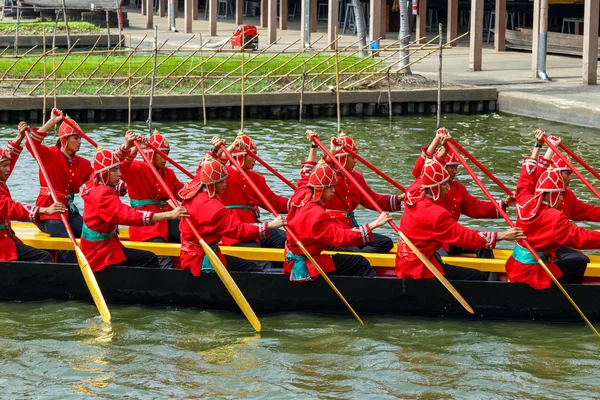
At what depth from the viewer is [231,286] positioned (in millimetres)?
10727

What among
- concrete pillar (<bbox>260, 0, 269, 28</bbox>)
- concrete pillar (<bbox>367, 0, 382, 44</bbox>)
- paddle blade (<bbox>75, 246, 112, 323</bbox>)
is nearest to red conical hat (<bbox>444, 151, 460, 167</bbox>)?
paddle blade (<bbox>75, 246, 112, 323</bbox>)

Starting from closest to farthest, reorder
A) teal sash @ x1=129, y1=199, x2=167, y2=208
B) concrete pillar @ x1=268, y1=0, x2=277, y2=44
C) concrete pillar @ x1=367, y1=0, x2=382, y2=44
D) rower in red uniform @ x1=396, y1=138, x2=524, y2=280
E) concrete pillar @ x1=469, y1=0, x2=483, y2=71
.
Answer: rower in red uniform @ x1=396, y1=138, x2=524, y2=280 < teal sash @ x1=129, y1=199, x2=167, y2=208 < concrete pillar @ x1=469, y1=0, x2=483, y2=71 < concrete pillar @ x1=367, y1=0, x2=382, y2=44 < concrete pillar @ x1=268, y1=0, x2=277, y2=44

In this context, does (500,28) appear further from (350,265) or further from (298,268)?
(298,268)

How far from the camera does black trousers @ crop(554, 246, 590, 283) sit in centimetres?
1095

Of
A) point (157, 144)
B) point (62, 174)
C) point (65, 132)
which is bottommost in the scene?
point (62, 174)

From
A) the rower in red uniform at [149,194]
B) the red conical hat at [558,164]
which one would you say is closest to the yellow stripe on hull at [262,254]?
the rower in red uniform at [149,194]

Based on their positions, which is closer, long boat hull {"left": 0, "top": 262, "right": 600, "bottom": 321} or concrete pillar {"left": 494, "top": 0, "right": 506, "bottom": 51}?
long boat hull {"left": 0, "top": 262, "right": 600, "bottom": 321}

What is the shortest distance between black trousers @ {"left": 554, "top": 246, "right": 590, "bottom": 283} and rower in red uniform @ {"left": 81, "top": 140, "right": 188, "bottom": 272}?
3.87m

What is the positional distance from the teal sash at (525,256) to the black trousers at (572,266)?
0.27 m

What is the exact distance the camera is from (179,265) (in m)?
11.6

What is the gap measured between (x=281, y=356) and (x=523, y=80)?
17.1 metres

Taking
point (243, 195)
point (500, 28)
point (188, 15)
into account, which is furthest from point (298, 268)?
point (188, 15)

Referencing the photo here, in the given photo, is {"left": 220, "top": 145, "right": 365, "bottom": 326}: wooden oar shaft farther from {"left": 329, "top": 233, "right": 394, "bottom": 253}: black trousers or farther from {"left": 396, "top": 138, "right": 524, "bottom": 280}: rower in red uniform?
{"left": 329, "top": 233, "right": 394, "bottom": 253}: black trousers

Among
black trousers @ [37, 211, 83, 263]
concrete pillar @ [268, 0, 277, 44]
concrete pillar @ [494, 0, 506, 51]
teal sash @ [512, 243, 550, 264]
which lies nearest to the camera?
teal sash @ [512, 243, 550, 264]
